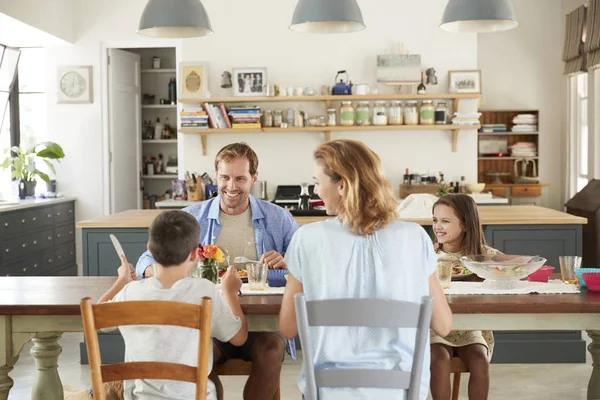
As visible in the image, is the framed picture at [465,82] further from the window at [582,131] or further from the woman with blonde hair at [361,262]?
the woman with blonde hair at [361,262]

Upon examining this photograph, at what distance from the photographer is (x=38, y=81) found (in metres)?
7.89

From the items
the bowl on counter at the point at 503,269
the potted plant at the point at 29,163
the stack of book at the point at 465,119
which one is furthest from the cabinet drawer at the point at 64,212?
the bowl on counter at the point at 503,269

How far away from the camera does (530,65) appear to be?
32.6 feet

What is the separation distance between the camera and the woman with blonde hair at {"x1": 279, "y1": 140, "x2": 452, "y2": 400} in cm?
201

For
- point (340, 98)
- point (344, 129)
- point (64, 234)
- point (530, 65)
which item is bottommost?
point (64, 234)

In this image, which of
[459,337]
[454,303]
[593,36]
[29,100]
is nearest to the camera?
[454,303]

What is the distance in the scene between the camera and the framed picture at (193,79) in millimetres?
7156

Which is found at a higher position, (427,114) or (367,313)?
(427,114)

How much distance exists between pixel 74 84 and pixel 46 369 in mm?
5229

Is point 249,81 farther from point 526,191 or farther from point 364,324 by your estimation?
point 364,324

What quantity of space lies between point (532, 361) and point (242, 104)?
3.82 m

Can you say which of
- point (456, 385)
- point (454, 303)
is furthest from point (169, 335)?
point (456, 385)

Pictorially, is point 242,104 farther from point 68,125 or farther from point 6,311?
point 6,311

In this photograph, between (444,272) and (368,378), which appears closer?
(368,378)
